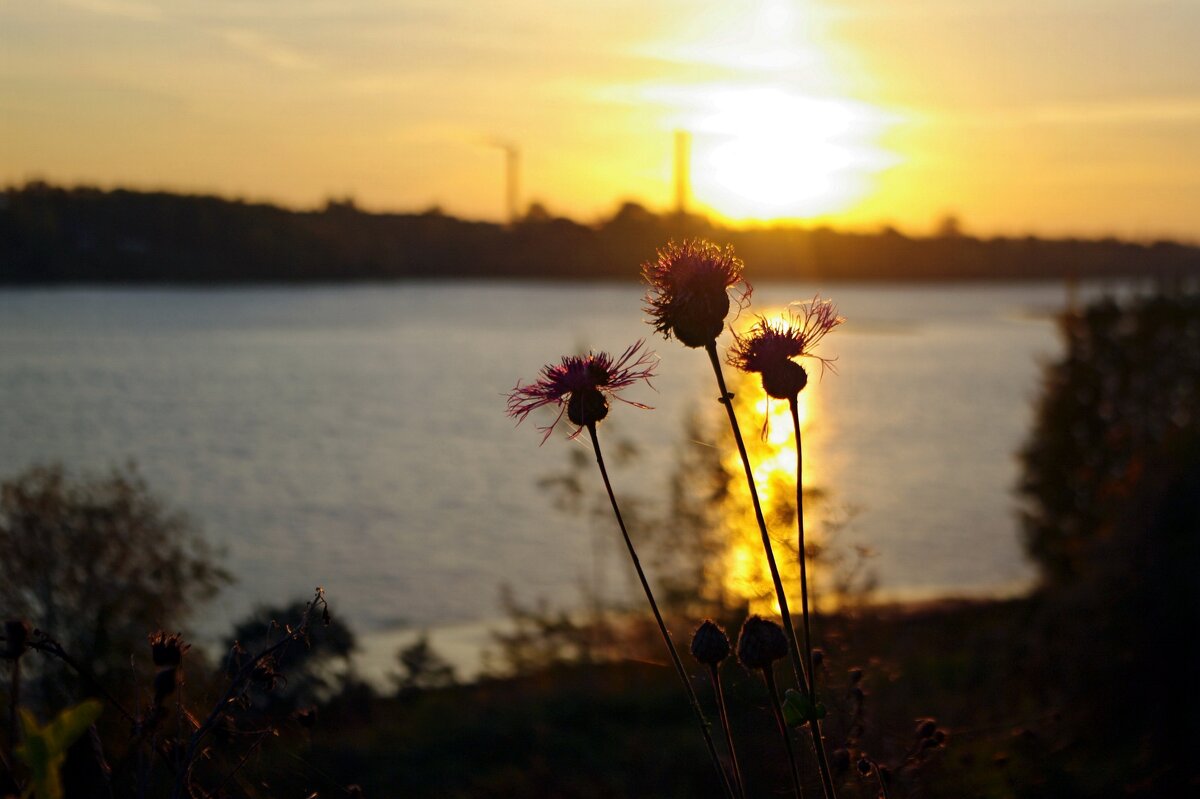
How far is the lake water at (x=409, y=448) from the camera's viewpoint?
16328 mm

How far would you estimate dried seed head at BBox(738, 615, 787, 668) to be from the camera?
188 centimetres

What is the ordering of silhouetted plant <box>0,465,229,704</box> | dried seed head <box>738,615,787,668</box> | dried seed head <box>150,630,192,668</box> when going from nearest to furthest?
dried seed head <box>150,630,192,668</box>
dried seed head <box>738,615,787,668</box>
silhouetted plant <box>0,465,229,704</box>

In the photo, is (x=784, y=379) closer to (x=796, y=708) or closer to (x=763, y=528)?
(x=763, y=528)

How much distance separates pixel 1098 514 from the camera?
13883mm

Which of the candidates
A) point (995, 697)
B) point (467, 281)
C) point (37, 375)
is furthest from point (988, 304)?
point (995, 697)

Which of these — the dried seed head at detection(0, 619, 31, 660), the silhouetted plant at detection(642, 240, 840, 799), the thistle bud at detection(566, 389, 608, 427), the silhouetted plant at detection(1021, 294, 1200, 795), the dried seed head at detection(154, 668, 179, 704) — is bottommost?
the silhouetted plant at detection(1021, 294, 1200, 795)

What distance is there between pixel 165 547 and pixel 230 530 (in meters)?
9.71

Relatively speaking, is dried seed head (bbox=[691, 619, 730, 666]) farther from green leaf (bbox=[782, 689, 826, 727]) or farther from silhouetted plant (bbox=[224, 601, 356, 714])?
silhouetted plant (bbox=[224, 601, 356, 714])

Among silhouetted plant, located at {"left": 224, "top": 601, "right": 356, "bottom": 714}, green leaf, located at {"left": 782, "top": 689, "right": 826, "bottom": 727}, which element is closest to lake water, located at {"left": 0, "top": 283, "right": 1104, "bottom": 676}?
green leaf, located at {"left": 782, "top": 689, "right": 826, "bottom": 727}

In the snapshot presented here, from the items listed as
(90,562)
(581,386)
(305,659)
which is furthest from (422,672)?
(581,386)

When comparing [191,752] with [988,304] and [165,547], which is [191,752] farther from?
[988,304]

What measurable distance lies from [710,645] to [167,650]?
2.61 feet

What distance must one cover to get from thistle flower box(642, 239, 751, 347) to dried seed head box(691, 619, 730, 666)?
1.48 feet

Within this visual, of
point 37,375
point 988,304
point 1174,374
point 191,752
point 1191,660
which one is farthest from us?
point 988,304
